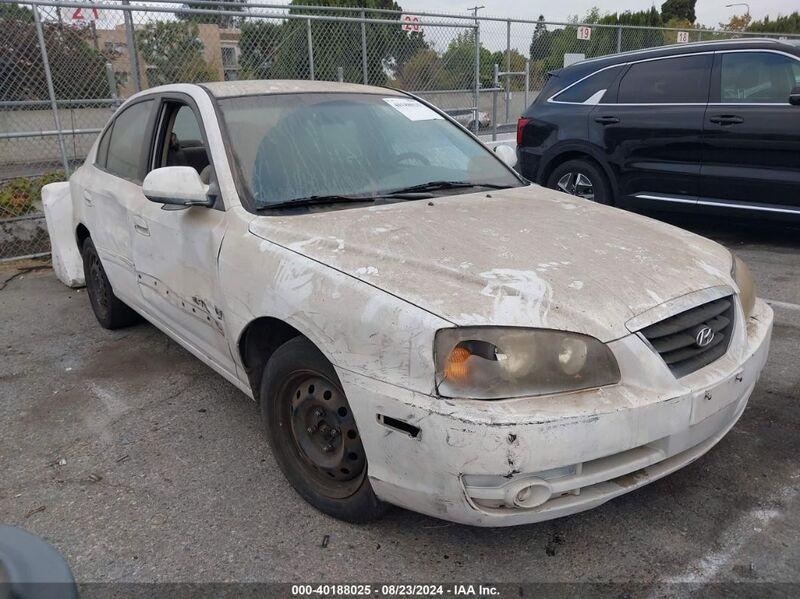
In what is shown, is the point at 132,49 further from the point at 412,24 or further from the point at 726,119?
the point at 726,119

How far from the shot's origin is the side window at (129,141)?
12.7 ft

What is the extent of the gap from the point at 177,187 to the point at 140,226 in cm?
83

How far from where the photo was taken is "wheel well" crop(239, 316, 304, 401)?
2688 millimetres

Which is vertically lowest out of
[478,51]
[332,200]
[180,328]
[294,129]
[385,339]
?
[180,328]

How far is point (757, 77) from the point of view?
19.1 feet

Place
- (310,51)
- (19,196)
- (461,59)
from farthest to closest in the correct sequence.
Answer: (461,59) < (310,51) < (19,196)

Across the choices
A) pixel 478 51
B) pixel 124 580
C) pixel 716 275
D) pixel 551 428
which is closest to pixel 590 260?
pixel 716 275

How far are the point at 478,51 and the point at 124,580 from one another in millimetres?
8921

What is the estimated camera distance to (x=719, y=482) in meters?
2.69

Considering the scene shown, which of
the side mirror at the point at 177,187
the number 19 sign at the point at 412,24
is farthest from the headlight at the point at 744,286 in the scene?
the number 19 sign at the point at 412,24

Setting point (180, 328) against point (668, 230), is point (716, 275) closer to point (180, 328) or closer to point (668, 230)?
point (668, 230)

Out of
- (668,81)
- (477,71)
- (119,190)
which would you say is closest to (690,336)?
(119,190)

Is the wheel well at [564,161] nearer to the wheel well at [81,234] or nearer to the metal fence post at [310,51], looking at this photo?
the metal fence post at [310,51]

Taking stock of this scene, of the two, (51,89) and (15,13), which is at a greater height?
(15,13)
